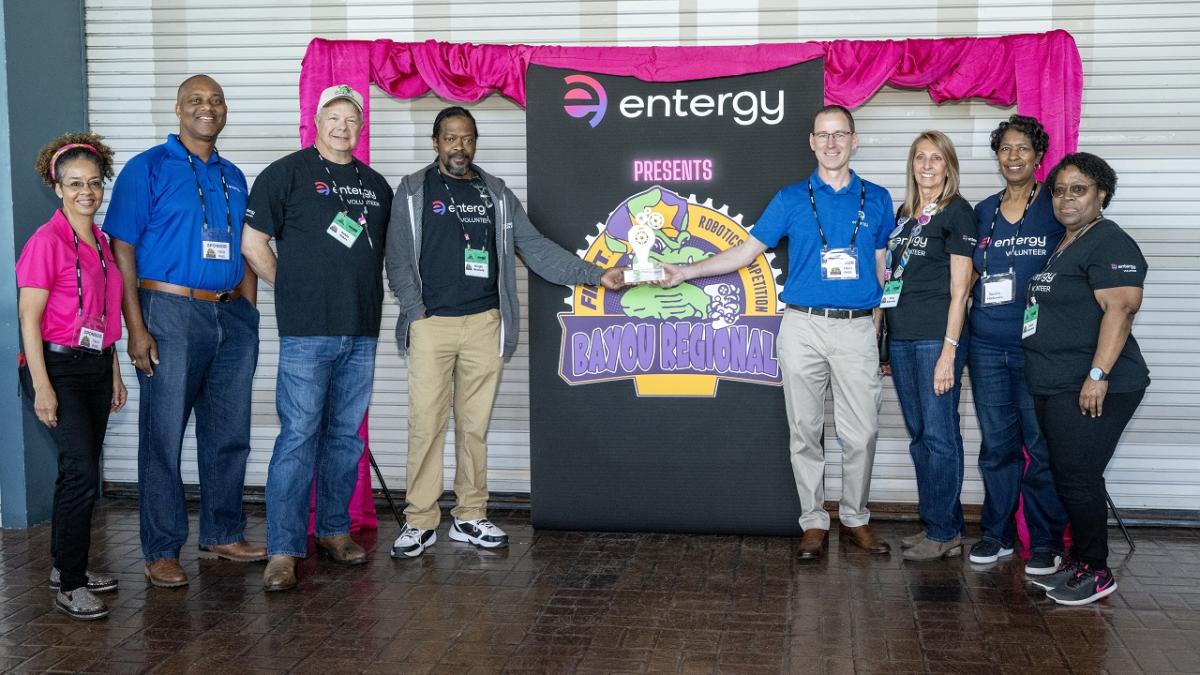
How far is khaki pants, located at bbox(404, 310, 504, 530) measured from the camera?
512 cm

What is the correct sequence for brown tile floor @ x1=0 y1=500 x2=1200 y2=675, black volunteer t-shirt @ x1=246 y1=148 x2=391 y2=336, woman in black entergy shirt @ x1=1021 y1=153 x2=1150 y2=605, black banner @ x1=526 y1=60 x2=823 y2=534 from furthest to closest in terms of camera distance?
black banner @ x1=526 y1=60 x2=823 y2=534 → black volunteer t-shirt @ x1=246 y1=148 x2=391 y2=336 → woman in black entergy shirt @ x1=1021 y1=153 x2=1150 y2=605 → brown tile floor @ x1=0 y1=500 x2=1200 y2=675

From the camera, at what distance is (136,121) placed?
6.38m

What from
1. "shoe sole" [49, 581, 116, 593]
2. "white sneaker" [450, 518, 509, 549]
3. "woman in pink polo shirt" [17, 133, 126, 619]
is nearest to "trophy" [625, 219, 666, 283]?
"white sneaker" [450, 518, 509, 549]

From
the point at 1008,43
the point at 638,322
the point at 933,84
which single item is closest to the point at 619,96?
the point at 638,322

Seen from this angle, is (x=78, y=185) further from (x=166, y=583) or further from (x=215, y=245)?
(x=166, y=583)

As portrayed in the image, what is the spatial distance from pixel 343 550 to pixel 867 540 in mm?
2517

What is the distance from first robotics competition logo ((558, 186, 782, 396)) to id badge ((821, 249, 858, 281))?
0.36 meters

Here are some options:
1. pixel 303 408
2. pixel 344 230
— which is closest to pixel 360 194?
pixel 344 230

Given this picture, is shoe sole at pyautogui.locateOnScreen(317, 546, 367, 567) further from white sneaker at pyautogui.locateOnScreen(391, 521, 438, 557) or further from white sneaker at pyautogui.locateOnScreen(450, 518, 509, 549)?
white sneaker at pyautogui.locateOnScreen(450, 518, 509, 549)

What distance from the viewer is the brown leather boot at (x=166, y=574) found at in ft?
15.4

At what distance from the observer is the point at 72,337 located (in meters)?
4.28

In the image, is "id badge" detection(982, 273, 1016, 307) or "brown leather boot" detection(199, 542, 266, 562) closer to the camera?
"id badge" detection(982, 273, 1016, 307)

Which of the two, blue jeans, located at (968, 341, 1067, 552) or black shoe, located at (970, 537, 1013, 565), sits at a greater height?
blue jeans, located at (968, 341, 1067, 552)

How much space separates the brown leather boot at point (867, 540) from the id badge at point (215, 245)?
321 cm
